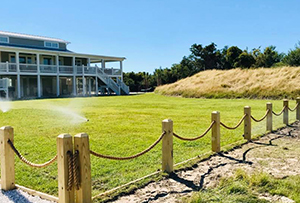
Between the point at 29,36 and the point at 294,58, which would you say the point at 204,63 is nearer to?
the point at 294,58

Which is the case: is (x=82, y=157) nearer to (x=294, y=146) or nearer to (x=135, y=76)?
(x=294, y=146)

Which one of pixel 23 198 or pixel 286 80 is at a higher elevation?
pixel 286 80

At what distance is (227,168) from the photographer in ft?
16.9

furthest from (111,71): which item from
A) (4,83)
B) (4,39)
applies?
(4,83)

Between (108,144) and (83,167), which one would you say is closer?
(83,167)

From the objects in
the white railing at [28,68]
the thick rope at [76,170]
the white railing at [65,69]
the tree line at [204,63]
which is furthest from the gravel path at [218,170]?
the tree line at [204,63]

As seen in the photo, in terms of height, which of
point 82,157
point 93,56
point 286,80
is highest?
point 93,56

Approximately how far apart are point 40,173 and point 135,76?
4456 centimetres

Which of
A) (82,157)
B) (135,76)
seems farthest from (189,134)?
(135,76)

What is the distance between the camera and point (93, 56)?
33750 millimetres

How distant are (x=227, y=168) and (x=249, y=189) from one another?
3.60 ft

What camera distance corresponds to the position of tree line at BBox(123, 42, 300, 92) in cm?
4647

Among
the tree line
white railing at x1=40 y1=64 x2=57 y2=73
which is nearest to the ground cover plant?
white railing at x1=40 y1=64 x2=57 y2=73

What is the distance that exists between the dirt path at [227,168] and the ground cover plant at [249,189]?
20 cm
